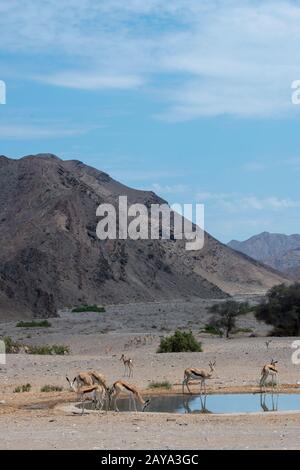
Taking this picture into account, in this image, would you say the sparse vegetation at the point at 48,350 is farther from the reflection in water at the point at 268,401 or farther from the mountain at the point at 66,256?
the mountain at the point at 66,256

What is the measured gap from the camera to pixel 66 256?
83.7m

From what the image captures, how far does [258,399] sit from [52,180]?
82013 mm

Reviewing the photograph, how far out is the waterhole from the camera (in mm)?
18500

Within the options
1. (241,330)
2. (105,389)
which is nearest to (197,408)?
(105,389)

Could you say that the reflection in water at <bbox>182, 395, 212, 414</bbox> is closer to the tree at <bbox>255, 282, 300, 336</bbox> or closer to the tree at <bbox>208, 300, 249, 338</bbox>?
the tree at <bbox>255, 282, 300, 336</bbox>

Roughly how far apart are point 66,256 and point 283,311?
4129 cm

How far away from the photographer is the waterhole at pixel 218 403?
18.5 meters

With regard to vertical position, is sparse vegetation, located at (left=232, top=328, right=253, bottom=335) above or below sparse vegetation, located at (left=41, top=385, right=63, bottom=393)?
above

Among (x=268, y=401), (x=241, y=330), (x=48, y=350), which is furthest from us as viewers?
(x=241, y=330)

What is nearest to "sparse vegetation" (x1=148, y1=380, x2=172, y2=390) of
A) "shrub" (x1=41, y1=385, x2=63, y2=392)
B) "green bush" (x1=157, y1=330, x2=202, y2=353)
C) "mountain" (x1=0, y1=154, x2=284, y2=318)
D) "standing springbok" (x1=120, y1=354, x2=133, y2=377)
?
"shrub" (x1=41, y1=385, x2=63, y2=392)

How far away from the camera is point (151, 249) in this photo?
98.9 meters

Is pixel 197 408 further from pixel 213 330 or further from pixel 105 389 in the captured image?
pixel 213 330
